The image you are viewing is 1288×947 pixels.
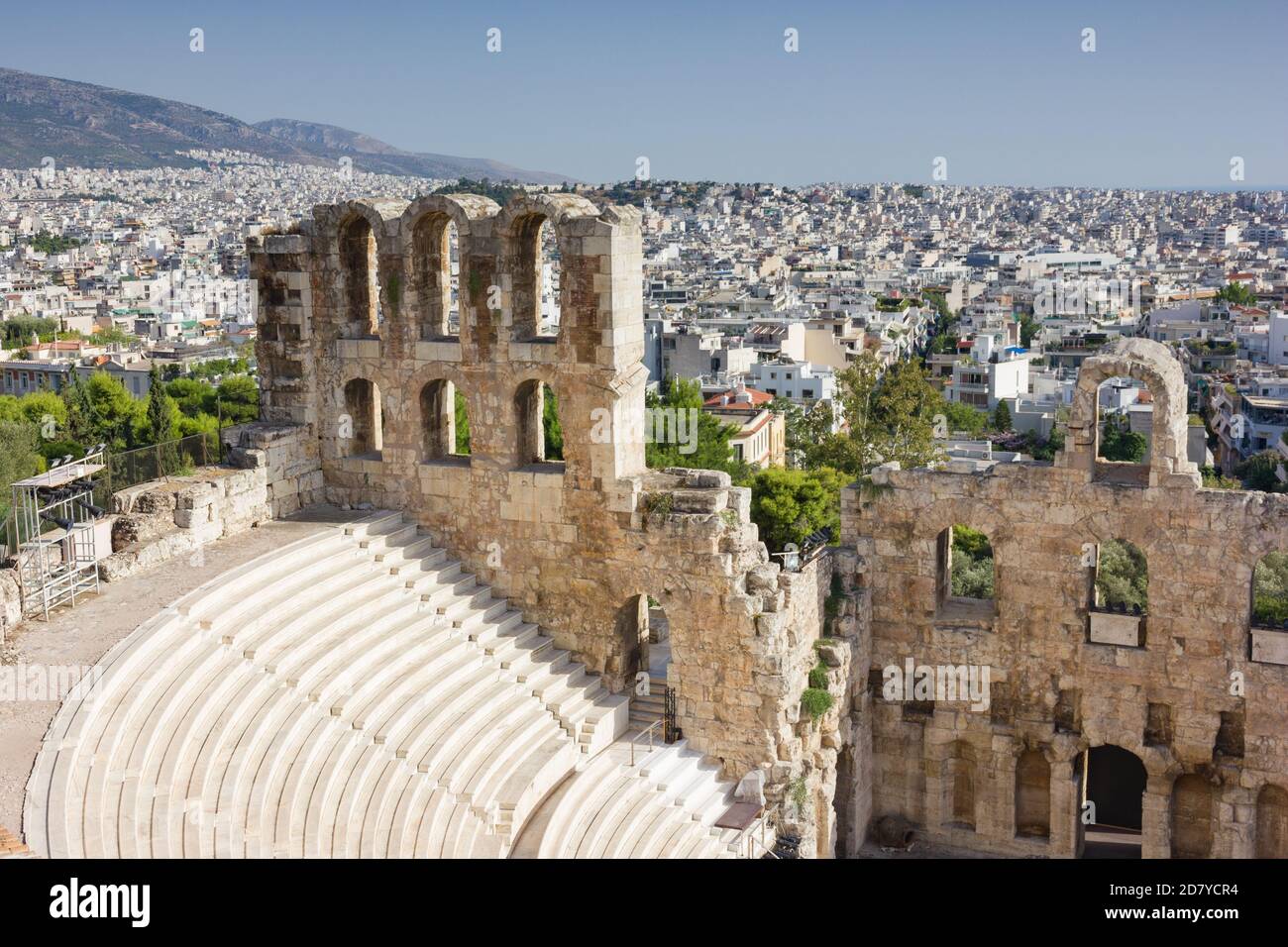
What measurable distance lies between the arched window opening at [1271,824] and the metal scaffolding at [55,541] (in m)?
16.0

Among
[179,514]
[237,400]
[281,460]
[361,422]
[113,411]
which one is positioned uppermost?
[361,422]

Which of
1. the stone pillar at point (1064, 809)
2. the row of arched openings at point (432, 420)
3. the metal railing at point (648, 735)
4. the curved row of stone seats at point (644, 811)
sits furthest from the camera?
the stone pillar at point (1064, 809)

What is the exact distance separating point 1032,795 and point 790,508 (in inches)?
635

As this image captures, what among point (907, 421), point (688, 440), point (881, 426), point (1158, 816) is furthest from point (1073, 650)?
point (881, 426)

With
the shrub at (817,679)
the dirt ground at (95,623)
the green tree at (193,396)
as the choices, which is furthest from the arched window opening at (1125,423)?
the green tree at (193,396)

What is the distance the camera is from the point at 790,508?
119ft

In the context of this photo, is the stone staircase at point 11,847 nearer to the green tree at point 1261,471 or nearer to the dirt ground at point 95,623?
the dirt ground at point 95,623

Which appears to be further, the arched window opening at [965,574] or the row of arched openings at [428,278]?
the arched window opening at [965,574]

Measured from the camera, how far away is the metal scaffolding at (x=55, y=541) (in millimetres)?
15898

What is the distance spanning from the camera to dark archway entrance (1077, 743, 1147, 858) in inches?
861

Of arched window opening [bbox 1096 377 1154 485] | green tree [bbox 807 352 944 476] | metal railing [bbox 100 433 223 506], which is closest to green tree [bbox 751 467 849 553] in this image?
green tree [bbox 807 352 944 476]

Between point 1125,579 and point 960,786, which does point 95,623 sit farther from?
point 1125,579
